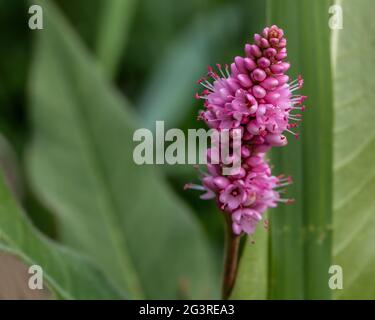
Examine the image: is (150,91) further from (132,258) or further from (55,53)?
(132,258)

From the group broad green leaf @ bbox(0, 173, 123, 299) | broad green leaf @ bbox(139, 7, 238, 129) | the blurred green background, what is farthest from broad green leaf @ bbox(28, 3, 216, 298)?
broad green leaf @ bbox(139, 7, 238, 129)

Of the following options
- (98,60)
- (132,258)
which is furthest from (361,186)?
(98,60)

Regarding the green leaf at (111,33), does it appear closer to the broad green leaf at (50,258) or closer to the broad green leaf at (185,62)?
the broad green leaf at (185,62)

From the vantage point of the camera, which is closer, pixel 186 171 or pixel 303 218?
pixel 303 218

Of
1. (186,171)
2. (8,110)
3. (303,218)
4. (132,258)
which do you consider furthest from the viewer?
(8,110)

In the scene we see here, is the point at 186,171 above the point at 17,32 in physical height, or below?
below

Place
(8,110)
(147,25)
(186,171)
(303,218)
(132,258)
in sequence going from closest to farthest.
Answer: (303,218)
(132,258)
(186,171)
(8,110)
(147,25)

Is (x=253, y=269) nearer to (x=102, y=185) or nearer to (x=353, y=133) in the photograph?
(x=353, y=133)
